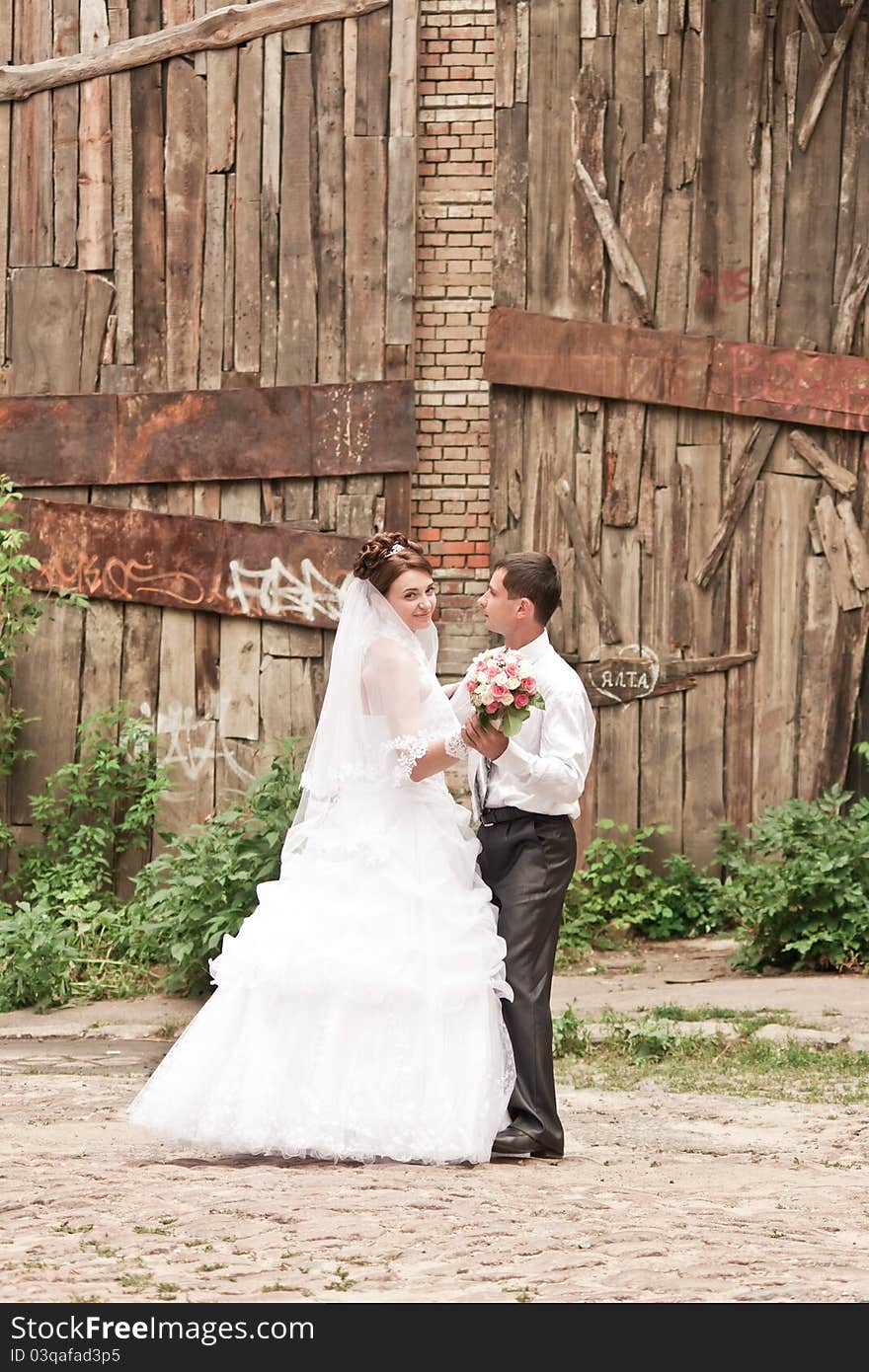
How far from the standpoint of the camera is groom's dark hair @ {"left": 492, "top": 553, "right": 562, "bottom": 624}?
4.77m

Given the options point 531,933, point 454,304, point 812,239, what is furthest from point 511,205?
point 531,933

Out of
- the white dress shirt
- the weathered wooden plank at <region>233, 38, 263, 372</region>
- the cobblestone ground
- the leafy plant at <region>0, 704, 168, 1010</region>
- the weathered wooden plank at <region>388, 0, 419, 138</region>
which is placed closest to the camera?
the cobblestone ground

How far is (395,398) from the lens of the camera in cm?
900

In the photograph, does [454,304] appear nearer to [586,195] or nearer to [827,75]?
[586,195]

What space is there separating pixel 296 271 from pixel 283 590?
6.00ft

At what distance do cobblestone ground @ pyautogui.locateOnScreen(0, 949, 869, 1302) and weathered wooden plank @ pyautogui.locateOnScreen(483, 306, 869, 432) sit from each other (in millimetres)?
4662

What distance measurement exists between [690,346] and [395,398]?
169 centimetres

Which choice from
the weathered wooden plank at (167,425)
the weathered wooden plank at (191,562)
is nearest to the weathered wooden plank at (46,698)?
the weathered wooden plank at (191,562)

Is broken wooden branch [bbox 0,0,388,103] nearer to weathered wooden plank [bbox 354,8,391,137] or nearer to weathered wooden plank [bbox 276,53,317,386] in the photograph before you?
weathered wooden plank [bbox 354,8,391,137]

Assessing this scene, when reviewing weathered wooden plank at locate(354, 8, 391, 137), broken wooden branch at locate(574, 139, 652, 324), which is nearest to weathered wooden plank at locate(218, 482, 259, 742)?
weathered wooden plank at locate(354, 8, 391, 137)

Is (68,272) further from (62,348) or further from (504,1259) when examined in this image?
(504,1259)

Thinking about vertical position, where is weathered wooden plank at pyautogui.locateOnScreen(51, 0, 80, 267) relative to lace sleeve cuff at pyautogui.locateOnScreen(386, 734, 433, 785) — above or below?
above

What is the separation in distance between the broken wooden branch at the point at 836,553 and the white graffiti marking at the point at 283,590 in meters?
2.76
